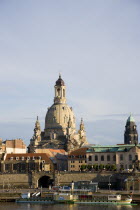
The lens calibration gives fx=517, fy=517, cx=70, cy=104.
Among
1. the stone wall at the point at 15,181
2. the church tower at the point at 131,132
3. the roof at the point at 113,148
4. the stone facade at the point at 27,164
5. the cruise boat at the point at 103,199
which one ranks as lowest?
the cruise boat at the point at 103,199

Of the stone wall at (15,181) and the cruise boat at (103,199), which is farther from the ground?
the stone wall at (15,181)

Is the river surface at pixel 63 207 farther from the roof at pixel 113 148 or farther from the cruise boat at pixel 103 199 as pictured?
the roof at pixel 113 148

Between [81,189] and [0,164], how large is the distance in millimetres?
46360

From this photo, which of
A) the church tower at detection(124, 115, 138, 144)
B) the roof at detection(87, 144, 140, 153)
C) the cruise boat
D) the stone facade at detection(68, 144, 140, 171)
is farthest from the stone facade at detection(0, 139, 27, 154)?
the cruise boat

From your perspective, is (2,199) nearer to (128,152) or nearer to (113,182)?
(113,182)

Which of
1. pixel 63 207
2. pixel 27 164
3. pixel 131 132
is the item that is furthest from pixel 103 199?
pixel 131 132

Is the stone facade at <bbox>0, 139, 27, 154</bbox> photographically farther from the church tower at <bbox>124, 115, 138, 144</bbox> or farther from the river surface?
the river surface

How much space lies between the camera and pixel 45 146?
641 ft

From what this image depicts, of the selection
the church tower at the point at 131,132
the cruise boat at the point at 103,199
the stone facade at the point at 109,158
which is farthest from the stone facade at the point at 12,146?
the cruise boat at the point at 103,199

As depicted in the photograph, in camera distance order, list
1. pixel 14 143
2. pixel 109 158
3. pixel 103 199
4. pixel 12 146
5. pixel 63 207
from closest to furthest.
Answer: pixel 63 207 → pixel 103 199 → pixel 109 158 → pixel 12 146 → pixel 14 143

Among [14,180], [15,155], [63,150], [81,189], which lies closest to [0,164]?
[15,155]

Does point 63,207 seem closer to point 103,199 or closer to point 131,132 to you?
point 103,199

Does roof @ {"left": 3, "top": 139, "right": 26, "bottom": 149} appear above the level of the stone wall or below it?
above

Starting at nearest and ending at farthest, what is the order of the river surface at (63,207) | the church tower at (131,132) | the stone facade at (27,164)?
the river surface at (63,207)
the stone facade at (27,164)
the church tower at (131,132)
